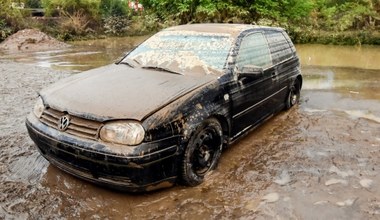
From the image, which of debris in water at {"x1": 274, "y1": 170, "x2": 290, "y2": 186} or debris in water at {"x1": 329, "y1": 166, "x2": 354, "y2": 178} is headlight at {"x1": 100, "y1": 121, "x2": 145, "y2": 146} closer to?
debris in water at {"x1": 274, "y1": 170, "x2": 290, "y2": 186}

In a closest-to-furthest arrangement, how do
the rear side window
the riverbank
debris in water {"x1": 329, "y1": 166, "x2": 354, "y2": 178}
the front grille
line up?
the front grille < debris in water {"x1": 329, "y1": 166, "x2": 354, "y2": 178} < the rear side window < the riverbank

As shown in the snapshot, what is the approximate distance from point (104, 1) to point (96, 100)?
2448cm

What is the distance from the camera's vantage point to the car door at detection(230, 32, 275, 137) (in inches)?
162

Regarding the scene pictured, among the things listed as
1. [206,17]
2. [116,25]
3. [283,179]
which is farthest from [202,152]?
[116,25]

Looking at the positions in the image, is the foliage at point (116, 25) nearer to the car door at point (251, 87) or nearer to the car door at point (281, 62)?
the car door at point (281, 62)

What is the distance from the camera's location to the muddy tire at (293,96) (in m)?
6.05

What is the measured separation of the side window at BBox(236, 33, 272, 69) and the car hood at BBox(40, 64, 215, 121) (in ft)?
2.29

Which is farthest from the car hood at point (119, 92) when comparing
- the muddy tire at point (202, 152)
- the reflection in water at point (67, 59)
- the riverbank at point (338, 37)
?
the riverbank at point (338, 37)

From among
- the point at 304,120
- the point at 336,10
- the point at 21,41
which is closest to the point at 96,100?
the point at 304,120

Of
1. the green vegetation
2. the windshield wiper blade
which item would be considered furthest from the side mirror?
the green vegetation

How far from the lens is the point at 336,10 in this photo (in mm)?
22812

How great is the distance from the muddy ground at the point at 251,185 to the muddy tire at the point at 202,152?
0.13 m

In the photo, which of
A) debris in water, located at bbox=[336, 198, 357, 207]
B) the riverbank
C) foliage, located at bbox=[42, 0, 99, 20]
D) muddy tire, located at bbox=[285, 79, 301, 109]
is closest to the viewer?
debris in water, located at bbox=[336, 198, 357, 207]

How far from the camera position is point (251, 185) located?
3.67m
